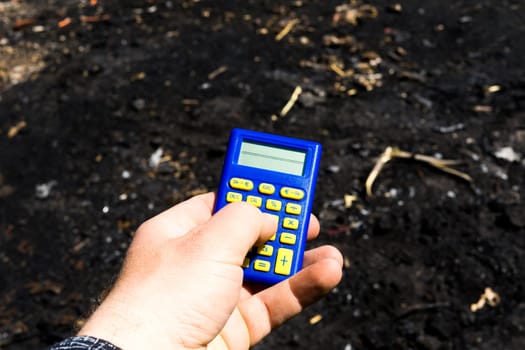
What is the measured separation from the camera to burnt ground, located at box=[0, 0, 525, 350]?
9.08 feet

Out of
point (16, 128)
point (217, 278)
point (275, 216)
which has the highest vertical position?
point (217, 278)

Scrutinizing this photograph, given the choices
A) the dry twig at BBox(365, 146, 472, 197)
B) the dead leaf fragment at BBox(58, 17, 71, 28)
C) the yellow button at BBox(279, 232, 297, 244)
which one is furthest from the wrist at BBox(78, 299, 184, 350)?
the dead leaf fragment at BBox(58, 17, 71, 28)

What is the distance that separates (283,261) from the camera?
1.90 m

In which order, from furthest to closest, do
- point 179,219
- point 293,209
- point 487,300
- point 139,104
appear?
point 139,104 → point 487,300 → point 293,209 → point 179,219

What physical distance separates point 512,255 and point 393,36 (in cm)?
226

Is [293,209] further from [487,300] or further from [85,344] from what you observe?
[487,300]

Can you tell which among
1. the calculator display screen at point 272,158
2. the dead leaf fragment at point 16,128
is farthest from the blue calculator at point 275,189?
the dead leaf fragment at point 16,128

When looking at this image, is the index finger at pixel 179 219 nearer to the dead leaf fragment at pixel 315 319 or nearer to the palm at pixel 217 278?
the palm at pixel 217 278

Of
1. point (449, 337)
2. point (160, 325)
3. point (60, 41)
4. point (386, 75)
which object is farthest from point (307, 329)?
point (60, 41)

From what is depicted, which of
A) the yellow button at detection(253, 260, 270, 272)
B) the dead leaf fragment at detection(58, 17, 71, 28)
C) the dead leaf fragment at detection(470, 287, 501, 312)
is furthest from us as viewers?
the dead leaf fragment at detection(58, 17, 71, 28)

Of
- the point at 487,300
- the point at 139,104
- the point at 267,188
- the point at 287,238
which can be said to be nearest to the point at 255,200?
the point at 267,188

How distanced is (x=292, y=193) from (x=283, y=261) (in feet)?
0.86

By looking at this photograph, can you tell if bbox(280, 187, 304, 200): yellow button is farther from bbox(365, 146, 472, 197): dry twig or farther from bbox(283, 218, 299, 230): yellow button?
bbox(365, 146, 472, 197): dry twig

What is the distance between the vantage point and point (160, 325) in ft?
4.67
